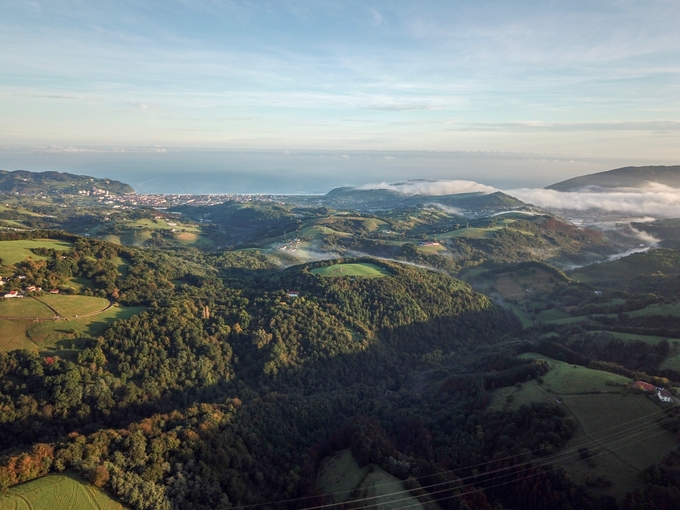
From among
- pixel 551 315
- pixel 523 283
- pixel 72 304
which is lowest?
pixel 551 315

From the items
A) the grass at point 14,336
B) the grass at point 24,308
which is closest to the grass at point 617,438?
the grass at point 14,336

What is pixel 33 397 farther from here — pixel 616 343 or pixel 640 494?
pixel 616 343

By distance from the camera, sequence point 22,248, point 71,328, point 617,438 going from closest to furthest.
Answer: point 617,438 < point 71,328 < point 22,248

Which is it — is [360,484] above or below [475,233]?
below

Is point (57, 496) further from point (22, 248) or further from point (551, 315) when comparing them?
point (551, 315)

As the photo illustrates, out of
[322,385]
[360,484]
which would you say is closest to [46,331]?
[322,385]

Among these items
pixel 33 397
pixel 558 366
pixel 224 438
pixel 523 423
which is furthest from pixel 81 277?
pixel 558 366

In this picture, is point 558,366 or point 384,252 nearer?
point 558,366
